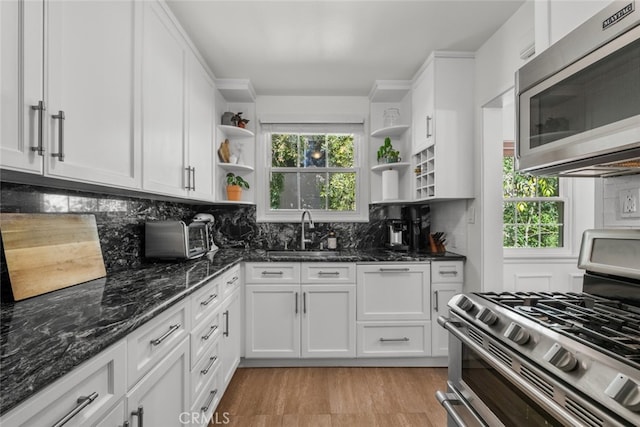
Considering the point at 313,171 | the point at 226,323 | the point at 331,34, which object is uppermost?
the point at 331,34

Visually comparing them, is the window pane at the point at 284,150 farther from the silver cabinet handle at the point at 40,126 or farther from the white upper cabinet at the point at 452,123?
the silver cabinet handle at the point at 40,126

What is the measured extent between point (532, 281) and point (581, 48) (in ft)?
9.31

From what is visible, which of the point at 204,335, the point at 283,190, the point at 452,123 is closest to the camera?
the point at 204,335

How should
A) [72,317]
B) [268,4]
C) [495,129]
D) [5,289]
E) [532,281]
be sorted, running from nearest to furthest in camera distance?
[72,317], [5,289], [268,4], [495,129], [532,281]

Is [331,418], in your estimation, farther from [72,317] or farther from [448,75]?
[448,75]

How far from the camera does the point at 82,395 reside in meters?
0.83

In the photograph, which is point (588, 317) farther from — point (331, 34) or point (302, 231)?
point (302, 231)

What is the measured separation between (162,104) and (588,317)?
2.18m

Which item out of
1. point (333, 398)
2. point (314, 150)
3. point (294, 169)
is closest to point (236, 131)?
point (294, 169)

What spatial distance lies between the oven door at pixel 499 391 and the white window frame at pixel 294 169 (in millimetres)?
2085

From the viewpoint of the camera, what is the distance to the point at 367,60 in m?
2.77

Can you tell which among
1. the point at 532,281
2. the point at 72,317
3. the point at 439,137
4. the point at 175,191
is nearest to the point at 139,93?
the point at 175,191

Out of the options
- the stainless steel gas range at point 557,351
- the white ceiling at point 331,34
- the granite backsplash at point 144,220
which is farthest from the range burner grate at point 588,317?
the granite backsplash at point 144,220

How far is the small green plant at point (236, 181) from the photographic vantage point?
10.9ft
